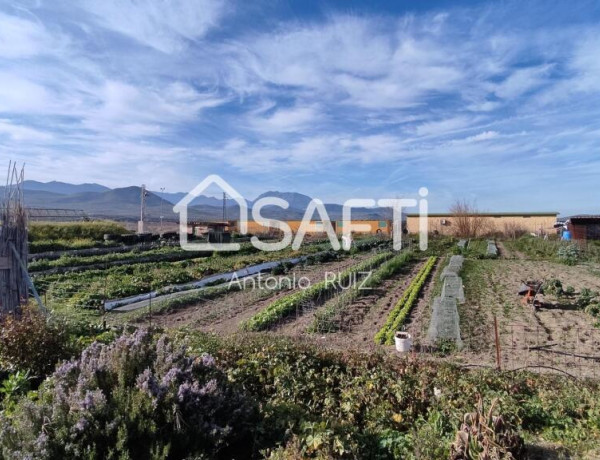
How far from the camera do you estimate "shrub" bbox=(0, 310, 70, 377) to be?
4039mm

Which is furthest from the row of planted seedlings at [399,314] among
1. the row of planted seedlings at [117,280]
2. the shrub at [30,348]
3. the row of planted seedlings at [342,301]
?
the row of planted seedlings at [117,280]

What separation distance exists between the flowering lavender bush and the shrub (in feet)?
3.69

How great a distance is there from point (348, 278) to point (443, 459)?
11.3 meters

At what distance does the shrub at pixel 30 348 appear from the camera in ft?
13.3

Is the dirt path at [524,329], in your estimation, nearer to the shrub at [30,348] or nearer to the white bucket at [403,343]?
the white bucket at [403,343]

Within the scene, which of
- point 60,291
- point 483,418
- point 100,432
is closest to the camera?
point 100,432

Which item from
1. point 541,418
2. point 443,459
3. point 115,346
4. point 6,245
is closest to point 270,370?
point 115,346

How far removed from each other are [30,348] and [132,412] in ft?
7.28

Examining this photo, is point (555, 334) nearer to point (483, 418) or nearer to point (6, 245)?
point (483, 418)

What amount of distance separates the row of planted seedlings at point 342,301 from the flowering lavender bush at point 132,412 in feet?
16.2

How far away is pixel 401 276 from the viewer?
14.9 metres

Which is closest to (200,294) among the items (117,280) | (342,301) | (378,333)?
(117,280)

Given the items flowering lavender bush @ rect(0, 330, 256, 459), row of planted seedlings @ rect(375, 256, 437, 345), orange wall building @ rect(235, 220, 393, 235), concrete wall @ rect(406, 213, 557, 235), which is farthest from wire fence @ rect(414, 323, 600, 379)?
concrete wall @ rect(406, 213, 557, 235)

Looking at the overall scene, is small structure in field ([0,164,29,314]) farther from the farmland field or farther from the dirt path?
the dirt path
